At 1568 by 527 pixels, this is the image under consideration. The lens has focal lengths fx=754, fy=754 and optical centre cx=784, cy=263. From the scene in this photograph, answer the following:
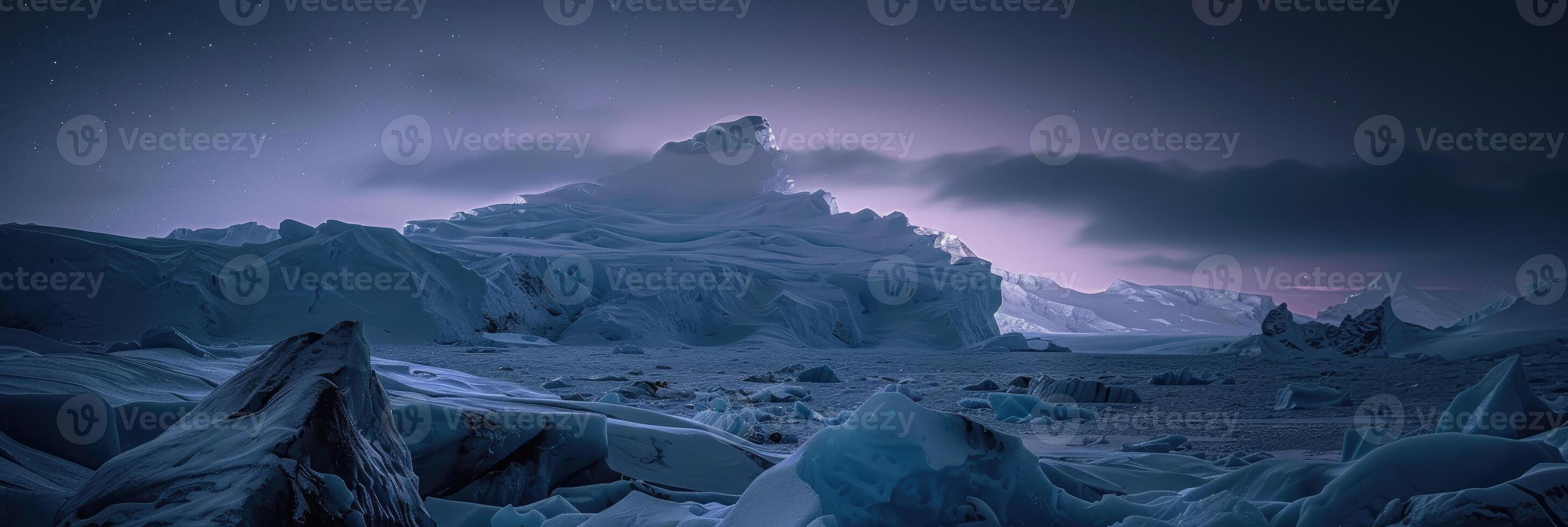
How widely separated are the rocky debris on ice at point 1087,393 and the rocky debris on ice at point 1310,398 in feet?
2.97

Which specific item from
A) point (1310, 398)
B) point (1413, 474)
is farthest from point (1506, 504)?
point (1310, 398)

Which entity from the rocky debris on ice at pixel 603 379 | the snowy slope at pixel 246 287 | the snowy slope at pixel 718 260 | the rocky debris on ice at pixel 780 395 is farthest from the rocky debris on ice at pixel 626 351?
the rocky debris on ice at pixel 780 395

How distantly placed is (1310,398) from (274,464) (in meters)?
5.71

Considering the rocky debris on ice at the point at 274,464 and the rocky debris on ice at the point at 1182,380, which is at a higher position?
the rocky debris on ice at the point at 274,464

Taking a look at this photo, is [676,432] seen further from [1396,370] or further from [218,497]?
[1396,370]

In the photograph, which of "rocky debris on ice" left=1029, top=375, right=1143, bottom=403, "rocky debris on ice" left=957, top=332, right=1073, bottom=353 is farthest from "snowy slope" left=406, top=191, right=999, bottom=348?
"rocky debris on ice" left=1029, top=375, right=1143, bottom=403

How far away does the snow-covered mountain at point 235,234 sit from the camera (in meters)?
23.8

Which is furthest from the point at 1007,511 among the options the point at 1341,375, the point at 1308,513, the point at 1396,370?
the point at 1396,370

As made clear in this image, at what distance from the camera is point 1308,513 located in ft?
4.84

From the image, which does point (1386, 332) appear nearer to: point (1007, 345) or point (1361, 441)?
point (1007, 345)

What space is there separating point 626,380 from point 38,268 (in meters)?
9.92

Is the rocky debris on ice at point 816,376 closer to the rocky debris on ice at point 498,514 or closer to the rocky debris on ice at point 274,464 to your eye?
the rocky debris on ice at point 498,514

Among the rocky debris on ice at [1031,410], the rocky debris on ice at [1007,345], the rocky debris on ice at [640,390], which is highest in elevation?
the rocky debris on ice at [1031,410]

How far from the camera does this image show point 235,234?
2430 cm
